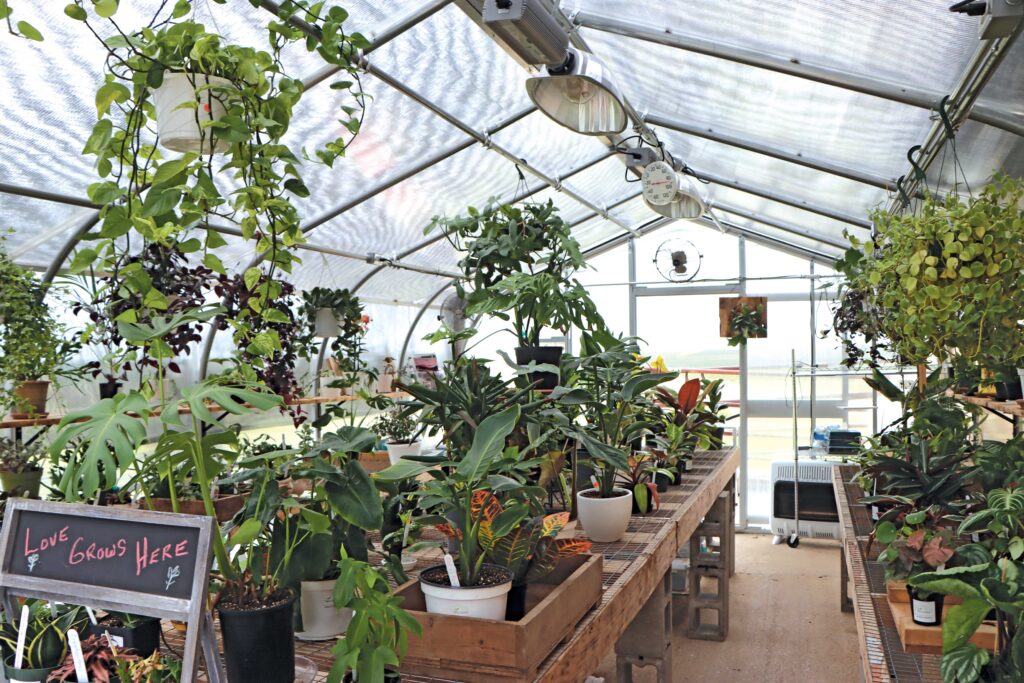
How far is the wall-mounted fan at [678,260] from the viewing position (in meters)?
8.86

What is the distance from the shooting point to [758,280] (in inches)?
340

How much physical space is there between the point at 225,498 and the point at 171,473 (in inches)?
63.0

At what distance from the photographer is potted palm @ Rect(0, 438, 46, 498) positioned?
11.2ft

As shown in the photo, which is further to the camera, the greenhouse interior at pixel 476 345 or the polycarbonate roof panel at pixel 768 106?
the polycarbonate roof panel at pixel 768 106

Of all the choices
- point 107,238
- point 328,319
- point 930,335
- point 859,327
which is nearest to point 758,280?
point 859,327

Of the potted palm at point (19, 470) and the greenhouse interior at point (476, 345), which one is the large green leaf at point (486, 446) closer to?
the greenhouse interior at point (476, 345)

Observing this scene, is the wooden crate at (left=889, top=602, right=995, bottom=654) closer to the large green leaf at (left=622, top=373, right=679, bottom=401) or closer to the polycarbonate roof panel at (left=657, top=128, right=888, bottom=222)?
the large green leaf at (left=622, top=373, right=679, bottom=401)

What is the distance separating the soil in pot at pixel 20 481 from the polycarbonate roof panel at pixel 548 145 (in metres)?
3.50

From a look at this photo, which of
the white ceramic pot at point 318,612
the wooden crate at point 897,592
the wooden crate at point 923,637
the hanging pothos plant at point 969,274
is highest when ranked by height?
the hanging pothos plant at point 969,274

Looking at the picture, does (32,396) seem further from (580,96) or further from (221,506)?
(580,96)

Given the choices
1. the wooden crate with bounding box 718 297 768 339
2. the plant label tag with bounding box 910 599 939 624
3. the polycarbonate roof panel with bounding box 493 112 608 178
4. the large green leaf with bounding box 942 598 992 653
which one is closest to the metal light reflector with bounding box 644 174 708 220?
the polycarbonate roof panel with bounding box 493 112 608 178

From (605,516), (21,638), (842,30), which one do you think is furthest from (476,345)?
(21,638)

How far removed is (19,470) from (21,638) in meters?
2.51

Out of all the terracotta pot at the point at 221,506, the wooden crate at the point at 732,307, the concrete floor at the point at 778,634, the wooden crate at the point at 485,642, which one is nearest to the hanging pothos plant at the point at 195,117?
the wooden crate at the point at 485,642
